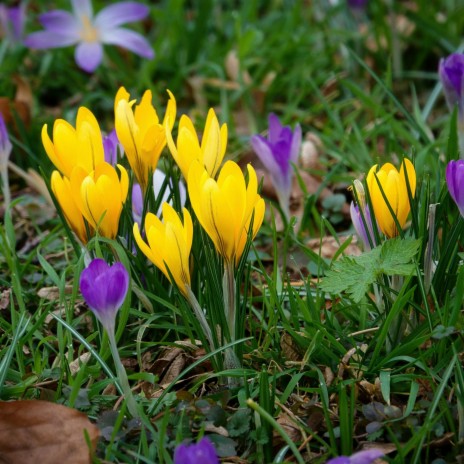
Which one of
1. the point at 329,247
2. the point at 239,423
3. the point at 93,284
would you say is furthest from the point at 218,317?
the point at 329,247

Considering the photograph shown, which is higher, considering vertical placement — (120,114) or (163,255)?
(120,114)

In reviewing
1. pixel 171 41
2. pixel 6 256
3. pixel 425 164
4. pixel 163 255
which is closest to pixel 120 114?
pixel 163 255

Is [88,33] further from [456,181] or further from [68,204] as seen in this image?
[456,181]

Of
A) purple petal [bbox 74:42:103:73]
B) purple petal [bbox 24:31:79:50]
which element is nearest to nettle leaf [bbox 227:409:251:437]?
purple petal [bbox 74:42:103:73]

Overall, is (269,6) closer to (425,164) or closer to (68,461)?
(425,164)

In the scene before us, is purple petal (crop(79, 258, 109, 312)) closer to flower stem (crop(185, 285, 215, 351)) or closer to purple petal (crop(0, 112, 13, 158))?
flower stem (crop(185, 285, 215, 351))

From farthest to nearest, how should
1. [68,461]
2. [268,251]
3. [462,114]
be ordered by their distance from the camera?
[268,251]
[462,114]
[68,461]
